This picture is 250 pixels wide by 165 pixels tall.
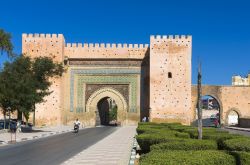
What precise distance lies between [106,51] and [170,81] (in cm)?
585

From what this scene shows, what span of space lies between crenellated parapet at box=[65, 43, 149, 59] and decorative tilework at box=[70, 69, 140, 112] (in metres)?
1.25

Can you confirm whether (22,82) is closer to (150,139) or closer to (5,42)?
(5,42)

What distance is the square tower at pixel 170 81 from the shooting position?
37750 mm

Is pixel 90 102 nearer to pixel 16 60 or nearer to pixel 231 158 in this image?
pixel 16 60

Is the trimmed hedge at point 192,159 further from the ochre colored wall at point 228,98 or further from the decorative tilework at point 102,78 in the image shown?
the ochre colored wall at point 228,98

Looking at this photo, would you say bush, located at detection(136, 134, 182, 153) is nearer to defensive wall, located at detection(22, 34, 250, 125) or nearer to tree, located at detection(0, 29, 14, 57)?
tree, located at detection(0, 29, 14, 57)

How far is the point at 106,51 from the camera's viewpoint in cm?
3925

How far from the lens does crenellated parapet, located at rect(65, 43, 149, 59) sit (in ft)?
128

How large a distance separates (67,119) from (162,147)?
1171 inches

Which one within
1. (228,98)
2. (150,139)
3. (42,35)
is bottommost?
(150,139)

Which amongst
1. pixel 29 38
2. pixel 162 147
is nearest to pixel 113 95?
pixel 29 38

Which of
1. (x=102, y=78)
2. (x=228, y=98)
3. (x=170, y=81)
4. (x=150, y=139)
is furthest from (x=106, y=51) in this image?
(x=150, y=139)

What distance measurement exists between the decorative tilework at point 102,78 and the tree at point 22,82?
11.4 m

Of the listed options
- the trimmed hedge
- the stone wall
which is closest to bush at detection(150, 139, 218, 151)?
the trimmed hedge
